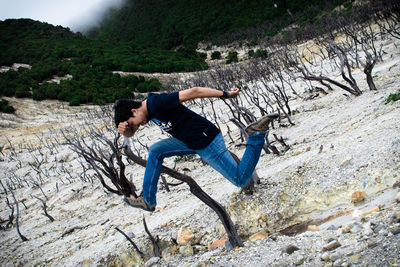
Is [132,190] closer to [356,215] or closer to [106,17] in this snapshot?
[356,215]

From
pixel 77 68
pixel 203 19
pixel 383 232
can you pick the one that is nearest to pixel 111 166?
pixel 383 232

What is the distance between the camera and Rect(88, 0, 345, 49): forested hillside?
4331cm

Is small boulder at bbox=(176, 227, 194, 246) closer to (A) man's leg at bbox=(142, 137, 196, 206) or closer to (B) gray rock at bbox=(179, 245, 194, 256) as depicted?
(B) gray rock at bbox=(179, 245, 194, 256)

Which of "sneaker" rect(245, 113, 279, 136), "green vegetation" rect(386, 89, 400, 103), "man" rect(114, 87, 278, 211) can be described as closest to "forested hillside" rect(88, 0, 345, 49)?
"green vegetation" rect(386, 89, 400, 103)

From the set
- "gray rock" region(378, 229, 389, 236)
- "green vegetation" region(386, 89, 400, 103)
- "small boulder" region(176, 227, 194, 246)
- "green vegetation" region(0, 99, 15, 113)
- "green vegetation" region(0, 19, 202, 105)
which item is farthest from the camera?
"green vegetation" region(0, 19, 202, 105)

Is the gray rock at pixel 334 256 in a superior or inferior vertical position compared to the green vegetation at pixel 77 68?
inferior

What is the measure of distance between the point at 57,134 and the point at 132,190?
13.6 metres

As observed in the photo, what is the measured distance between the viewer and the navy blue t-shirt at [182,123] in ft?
9.03

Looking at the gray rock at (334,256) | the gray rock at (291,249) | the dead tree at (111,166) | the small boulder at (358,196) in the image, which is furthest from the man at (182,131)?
the dead tree at (111,166)

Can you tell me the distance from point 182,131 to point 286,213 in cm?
201

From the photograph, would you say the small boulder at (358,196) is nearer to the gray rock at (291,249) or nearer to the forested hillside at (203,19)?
the gray rock at (291,249)

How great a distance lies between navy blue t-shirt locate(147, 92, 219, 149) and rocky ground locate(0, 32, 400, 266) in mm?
1359

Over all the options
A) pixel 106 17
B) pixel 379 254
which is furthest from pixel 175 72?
pixel 106 17

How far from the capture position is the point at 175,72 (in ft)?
105
